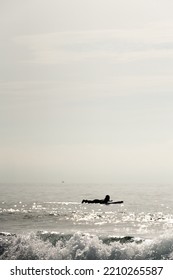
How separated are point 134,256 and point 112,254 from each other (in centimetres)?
128

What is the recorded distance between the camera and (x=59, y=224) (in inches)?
2095

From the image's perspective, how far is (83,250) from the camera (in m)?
34.8

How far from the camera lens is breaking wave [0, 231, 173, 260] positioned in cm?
3459

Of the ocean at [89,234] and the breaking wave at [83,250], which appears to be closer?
the breaking wave at [83,250]

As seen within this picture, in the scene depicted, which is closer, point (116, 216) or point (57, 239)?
point (57, 239)

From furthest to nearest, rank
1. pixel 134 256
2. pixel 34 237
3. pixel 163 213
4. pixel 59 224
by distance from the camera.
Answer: pixel 163 213, pixel 59 224, pixel 34 237, pixel 134 256

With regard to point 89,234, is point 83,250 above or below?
below

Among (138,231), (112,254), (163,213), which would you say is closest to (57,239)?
(112,254)

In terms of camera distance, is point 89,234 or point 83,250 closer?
point 83,250

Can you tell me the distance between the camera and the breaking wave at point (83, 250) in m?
34.6

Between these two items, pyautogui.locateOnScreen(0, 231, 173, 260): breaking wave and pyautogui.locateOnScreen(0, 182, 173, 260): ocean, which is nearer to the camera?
pyautogui.locateOnScreen(0, 231, 173, 260): breaking wave
